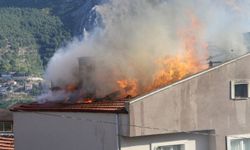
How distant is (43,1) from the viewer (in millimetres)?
172250

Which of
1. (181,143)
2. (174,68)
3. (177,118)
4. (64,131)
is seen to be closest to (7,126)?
(174,68)

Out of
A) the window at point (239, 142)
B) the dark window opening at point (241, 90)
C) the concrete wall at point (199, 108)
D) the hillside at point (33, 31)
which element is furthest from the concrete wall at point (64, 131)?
the hillside at point (33, 31)

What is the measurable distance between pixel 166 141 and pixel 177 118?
69 cm

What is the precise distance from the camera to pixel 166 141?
15.8m

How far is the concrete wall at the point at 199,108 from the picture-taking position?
1515 cm

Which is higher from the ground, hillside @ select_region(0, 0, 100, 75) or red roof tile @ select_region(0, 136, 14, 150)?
hillside @ select_region(0, 0, 100, 75)

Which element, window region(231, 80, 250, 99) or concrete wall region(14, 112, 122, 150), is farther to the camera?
window region(231, 80, 250, 99)

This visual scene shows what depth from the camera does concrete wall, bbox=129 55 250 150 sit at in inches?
596

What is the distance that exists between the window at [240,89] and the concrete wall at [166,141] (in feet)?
4.72

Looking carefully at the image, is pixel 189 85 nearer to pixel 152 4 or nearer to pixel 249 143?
pixel 249 143

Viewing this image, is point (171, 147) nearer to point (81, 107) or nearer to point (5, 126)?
point (81, 107)

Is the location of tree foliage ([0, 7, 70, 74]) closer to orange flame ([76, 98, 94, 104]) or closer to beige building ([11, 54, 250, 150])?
orange flame ([76, 98, 94, 104])

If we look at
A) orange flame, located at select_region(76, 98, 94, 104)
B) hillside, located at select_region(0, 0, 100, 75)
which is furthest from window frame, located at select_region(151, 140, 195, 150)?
hillside, located at select_region(0, 0, 100, 75)

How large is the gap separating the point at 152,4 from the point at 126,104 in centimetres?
1383
